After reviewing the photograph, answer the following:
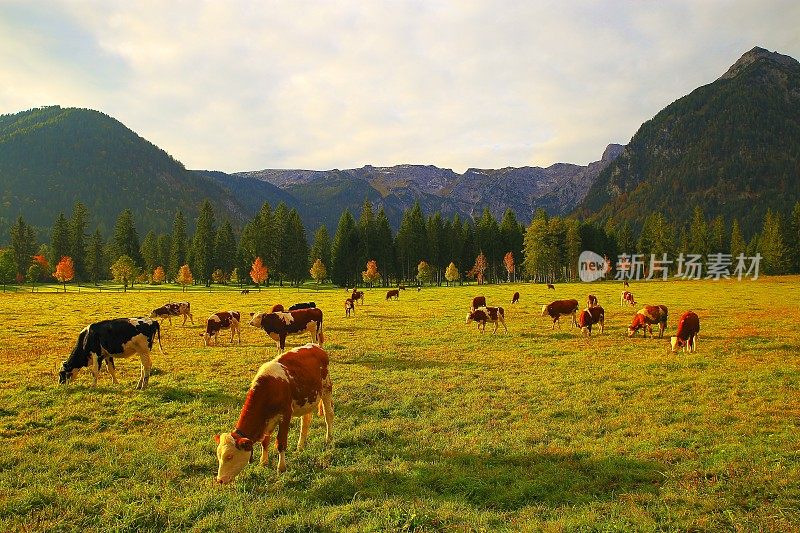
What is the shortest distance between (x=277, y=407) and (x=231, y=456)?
1.07 metres

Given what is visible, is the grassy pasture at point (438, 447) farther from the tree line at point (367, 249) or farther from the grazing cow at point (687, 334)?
the tree line at point (367, 249)

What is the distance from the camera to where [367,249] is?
280ft

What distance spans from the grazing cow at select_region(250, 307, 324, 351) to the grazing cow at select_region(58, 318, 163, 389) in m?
4.84

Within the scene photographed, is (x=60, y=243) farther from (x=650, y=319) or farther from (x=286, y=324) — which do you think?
(x=650, y=319)

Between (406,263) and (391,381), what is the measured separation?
7669 cm

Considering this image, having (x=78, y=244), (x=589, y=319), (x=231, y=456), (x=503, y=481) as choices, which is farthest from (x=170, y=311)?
(x=78, y=244)

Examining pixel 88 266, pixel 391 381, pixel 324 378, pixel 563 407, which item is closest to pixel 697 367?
pixel 563 407

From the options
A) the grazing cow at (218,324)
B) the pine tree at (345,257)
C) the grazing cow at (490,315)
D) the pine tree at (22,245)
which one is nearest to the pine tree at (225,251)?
the pine tree at (345,257)

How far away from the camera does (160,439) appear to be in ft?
29.3

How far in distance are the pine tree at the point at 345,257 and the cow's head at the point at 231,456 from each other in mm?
77452

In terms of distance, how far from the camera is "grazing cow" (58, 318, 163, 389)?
13.1m

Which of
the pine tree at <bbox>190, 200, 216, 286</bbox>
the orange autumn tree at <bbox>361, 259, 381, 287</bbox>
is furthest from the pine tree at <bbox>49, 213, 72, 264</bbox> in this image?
the orange autumn tree at <bbox>361, 259, 381, 287</bbox>

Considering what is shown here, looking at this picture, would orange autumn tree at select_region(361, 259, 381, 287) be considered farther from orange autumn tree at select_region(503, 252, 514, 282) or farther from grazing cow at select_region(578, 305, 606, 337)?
grazing cow at select_region(578, 305, 606, 337)

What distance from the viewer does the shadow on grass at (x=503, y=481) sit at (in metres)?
6.65
